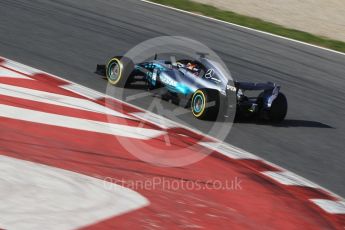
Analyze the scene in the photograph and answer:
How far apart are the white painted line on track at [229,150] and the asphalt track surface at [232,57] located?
20cm

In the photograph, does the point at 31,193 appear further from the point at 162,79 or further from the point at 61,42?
the point at 61,42

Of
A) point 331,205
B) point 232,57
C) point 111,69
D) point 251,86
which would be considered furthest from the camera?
point 232,57

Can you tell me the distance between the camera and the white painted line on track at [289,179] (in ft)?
22.4

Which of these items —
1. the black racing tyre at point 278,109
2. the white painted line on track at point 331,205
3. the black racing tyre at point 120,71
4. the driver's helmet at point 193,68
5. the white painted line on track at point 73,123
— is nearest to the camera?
the white painted line on track at point 331,205

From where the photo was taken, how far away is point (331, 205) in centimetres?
632

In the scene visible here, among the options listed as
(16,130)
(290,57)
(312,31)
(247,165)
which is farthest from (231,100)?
(312,31)

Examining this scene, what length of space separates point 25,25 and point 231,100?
5522 mm

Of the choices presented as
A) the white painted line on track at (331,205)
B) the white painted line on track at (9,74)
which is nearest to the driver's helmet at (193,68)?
the white painted line on track at (9,74)

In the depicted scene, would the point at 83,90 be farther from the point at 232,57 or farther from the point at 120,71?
the point at 232,57

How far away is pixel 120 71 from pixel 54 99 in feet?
5.26

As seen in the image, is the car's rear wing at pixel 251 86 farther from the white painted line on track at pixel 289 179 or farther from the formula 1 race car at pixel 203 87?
the white painted line on track at pixel 289 179

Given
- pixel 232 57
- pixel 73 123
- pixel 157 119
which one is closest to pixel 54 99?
pixel 73 123

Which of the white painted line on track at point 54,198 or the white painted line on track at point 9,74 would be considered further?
the white painted line on track at point 9,74

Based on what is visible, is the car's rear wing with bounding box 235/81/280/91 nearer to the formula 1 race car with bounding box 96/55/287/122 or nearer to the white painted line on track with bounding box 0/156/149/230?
the formula 1 race car with bounding box 96/55/287/122
